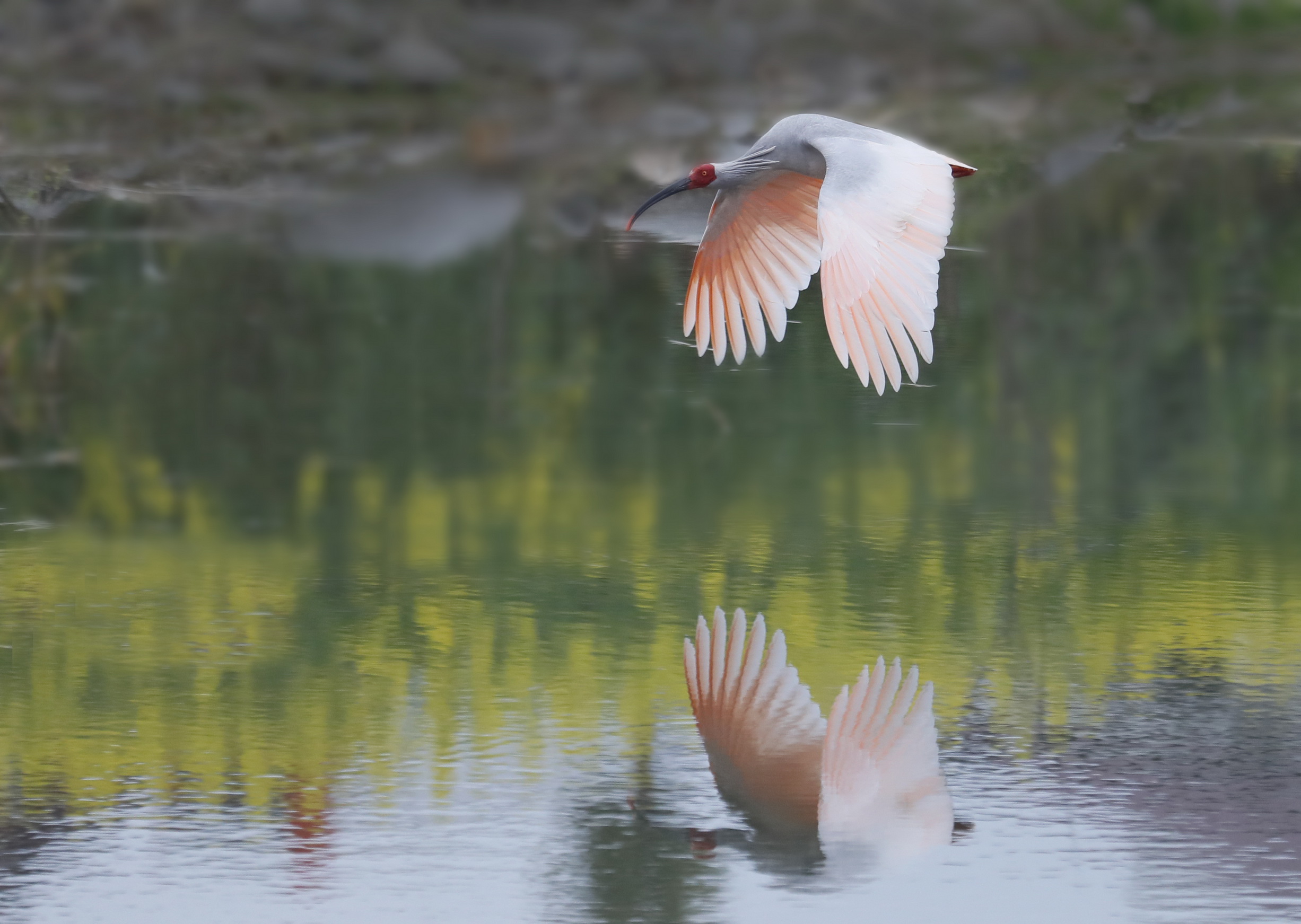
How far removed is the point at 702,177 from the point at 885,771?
2.21m

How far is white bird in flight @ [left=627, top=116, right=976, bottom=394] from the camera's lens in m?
6.61

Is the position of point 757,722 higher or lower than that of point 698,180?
lower

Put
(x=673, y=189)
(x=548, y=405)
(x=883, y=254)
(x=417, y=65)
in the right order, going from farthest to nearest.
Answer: (x=417, y=65), (x=548, y=405), (x=673, y=189), (x=883, y=254)

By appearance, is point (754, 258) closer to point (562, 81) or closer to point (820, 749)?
point (820, 749)

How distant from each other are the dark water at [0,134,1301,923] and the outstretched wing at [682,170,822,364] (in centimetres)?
92

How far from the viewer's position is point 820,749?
260 inches

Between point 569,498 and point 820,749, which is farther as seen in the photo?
point 569,498

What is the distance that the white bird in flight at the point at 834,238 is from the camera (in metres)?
6.61

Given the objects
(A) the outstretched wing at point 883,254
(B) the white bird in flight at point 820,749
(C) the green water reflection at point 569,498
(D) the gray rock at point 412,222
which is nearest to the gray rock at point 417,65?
(D) the gray rock at point 412,222

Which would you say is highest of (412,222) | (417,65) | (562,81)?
(417,65)

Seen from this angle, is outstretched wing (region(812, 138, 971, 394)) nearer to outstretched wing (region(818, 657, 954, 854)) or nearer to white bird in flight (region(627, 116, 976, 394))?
white bird in flight (region(627, 116, 976, 394))

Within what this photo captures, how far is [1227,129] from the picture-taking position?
2111 cm

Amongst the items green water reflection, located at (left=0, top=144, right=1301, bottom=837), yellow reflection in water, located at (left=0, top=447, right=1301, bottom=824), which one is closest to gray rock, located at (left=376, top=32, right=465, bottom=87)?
green water reflection, located at (left=0, top=144, right=1301, bottom=837)

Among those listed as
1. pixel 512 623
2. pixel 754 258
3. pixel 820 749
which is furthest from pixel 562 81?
pixel 820 749
